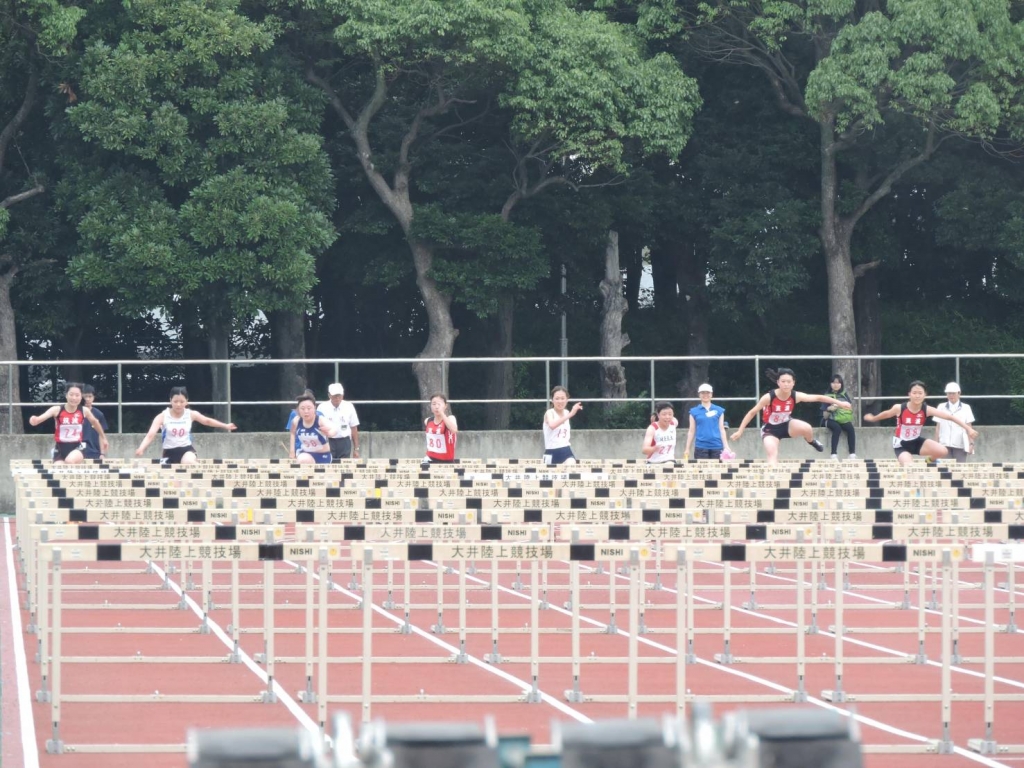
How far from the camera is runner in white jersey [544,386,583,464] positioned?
21641 millimetres

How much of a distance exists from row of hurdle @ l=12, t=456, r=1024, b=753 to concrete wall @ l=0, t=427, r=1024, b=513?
11.0 metres

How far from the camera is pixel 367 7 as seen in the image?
3372cm

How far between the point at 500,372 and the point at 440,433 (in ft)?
59.3

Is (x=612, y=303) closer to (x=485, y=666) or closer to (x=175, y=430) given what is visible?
(x=175, y=430)

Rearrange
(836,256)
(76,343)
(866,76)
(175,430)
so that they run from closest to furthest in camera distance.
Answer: (175,430) < (866,76) < (836,256) < (76,343)

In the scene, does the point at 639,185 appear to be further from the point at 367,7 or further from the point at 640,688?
the point at 640,688

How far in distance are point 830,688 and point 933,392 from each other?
31895mm

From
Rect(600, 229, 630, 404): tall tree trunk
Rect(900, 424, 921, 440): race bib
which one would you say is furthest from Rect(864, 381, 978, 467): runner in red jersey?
Rect(600, 229, 630, 404): tall tree trunk

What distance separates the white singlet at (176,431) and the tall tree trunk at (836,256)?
1959 cm

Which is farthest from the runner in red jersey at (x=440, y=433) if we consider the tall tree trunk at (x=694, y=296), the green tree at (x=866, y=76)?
the tall tree trunk at (x=694, y=296)

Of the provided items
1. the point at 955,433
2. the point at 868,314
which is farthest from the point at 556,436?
the point at 868,314

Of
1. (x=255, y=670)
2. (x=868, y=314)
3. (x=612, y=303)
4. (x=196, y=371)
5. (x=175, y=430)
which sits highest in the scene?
(x=612, y=303)

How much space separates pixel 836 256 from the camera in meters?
38.5

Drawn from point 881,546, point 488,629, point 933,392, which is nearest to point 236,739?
point 881,546
